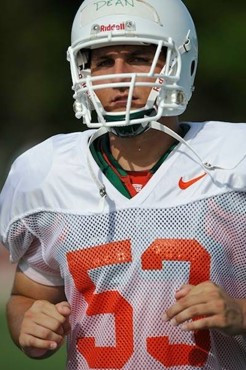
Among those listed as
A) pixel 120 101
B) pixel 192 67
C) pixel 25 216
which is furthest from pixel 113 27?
pixel 25 216

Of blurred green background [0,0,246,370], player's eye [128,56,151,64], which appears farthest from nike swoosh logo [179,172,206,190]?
blurred green background [0,0,246,370]

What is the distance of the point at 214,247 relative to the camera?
4090mm

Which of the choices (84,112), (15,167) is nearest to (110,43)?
(84,112)

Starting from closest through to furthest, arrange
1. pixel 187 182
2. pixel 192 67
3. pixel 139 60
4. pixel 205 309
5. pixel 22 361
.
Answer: pixel 205 309
pixel 187 182
pixel 139 60
pixel 192 67
pixel 22 361

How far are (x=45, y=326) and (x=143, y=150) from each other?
713mm

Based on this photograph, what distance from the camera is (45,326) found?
4.07m

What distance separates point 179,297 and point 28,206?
0.71 meters

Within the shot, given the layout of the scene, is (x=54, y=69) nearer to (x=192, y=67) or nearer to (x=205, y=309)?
(x=192, y=67)

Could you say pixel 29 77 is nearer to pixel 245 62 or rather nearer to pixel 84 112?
pixel 245 62

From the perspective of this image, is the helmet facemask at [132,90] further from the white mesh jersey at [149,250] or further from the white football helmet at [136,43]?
the white mesh jersey at [149,250]

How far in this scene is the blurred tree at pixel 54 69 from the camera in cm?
1950

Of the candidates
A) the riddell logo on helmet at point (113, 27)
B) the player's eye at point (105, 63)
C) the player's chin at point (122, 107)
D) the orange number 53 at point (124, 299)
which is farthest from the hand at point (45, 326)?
the riddell logo on helmet at point (113, 27)

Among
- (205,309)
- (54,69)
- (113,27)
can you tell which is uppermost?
(113,27)

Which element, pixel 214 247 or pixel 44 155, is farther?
pixel 44 155
